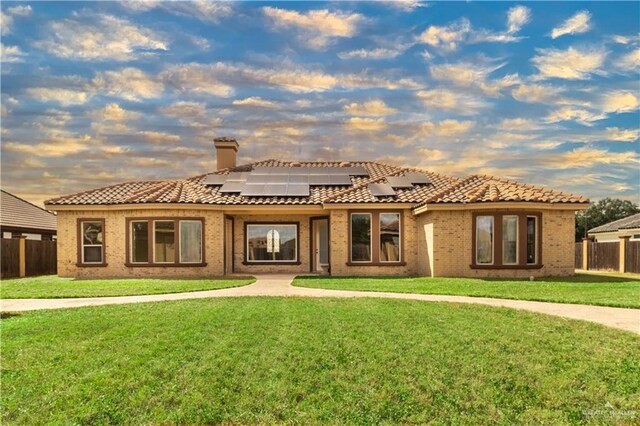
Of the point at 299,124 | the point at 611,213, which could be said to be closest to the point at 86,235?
the point at 299,124

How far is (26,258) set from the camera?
2095 centimetres

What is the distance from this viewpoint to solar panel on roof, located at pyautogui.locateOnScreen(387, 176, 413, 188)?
2104 centimetres

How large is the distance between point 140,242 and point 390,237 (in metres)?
10.7

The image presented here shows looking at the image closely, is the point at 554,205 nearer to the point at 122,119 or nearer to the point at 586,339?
the point at 586,339

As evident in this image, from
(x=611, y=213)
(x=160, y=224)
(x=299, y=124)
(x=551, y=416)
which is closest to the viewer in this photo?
(x=551, y=416)

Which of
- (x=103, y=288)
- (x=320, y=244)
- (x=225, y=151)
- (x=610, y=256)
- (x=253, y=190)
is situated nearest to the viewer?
(x=103, y=288)

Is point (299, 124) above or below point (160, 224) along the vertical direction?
above

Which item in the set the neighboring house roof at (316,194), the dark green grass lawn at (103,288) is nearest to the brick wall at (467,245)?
the neighboring house roof at (316,194)

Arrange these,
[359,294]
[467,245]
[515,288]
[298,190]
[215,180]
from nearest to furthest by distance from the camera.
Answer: [359,294], [515,288], [467,245], [298,190], [215,180]

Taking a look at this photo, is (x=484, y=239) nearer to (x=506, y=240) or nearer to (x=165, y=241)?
(x=506, y=240)

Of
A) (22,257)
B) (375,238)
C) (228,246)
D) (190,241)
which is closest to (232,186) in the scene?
(228,246)

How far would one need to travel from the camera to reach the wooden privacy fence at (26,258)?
20.0 metres

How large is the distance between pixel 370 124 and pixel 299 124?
3717mm

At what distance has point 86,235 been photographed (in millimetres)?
19453
